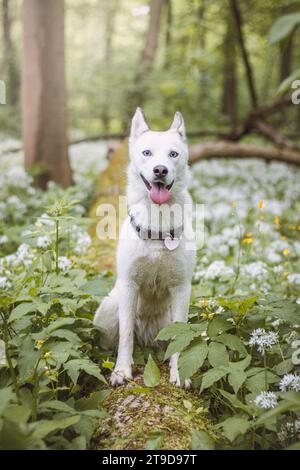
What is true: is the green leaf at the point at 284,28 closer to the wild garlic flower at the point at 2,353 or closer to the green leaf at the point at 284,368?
the green leaf at the point at 284,368

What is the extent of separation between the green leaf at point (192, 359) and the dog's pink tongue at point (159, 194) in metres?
1.08

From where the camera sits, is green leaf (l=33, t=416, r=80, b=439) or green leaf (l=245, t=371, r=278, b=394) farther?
green leaf (l=245, t=371, r=278, b=394)

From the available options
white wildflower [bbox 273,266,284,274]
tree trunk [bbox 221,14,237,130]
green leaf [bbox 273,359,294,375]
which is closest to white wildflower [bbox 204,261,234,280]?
white wildflower [bbox 273,266,284,274]

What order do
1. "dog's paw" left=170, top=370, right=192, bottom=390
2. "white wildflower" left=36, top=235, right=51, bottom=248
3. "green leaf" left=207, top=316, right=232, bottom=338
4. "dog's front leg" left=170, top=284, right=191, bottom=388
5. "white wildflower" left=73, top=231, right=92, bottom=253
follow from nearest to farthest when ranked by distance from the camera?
"green leaf" left=207, top=316, right=232, bottom=338 → "dog's paw" left=170, top=370, right=192, bottom=390 → "dog's front leg" left=170, top=284, right=191, bottom=388 → "white wildflower" left=36, top=235, right=51, bottom=248 → "white wildflower" left=73, top=231, right=92, bottom=253

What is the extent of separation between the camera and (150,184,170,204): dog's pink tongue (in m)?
3.32

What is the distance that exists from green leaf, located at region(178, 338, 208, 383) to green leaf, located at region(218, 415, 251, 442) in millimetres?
319

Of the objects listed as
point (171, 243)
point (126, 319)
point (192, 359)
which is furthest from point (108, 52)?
point (192, 359)

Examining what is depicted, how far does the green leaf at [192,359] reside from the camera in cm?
254

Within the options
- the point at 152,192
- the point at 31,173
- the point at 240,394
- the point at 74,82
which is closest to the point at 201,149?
the point at 31,173

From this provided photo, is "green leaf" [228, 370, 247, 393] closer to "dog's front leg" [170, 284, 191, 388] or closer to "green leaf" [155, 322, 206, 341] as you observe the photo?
"green leaf" [155, 322, 206, 341]

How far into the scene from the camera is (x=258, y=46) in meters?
19.9

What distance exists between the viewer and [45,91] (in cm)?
794

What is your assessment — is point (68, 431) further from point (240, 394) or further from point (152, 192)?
point (152, 192)

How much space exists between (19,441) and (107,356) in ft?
4.86
